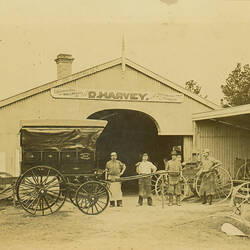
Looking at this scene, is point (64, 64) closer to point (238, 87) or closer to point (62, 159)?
point (62, 159)

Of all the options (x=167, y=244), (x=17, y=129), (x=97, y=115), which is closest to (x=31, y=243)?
(x=167, y=244)

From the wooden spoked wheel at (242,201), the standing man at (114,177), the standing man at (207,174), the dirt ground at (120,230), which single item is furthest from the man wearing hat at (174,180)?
the wooden spoked wheel at (242,201)

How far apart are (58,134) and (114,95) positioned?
13.4ft

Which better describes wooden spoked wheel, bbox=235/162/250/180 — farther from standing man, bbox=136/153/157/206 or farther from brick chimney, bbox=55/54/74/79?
brick chimney, bbox=55/54/74/79

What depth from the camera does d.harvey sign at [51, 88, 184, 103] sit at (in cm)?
1377

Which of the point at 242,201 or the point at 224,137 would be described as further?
the point at 224,137

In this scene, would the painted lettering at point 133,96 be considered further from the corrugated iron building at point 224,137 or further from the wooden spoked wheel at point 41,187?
the wooden spoked wheel at point 41,187

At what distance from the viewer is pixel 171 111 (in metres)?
15.3

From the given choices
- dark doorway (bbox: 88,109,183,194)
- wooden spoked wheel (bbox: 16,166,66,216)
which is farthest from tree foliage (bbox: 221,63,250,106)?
wooden spoked wheel (bbox: 16,166,66,216)

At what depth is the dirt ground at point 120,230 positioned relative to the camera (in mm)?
7637

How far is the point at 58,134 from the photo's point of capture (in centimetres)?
1081

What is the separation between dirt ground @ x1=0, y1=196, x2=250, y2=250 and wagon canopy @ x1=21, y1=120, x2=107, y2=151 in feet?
5.91

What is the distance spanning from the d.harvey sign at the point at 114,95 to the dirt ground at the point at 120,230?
3955 millimetres

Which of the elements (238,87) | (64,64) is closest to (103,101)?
(64,64)
